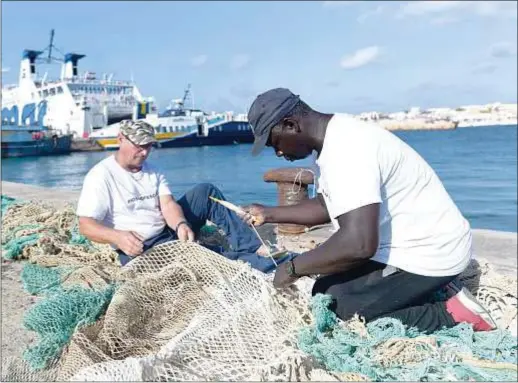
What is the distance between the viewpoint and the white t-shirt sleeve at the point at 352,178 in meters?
2.21

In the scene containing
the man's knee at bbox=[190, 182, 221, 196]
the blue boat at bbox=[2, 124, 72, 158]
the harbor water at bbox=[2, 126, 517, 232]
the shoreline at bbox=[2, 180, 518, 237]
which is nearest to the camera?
the man's knee at bbox=[190, 182, 221, 196]

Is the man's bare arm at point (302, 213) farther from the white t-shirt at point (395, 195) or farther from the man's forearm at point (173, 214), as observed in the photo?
the man's forearm at point (173, 214)

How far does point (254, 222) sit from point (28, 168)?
105 ft

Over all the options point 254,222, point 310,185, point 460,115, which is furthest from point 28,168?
point 460,115

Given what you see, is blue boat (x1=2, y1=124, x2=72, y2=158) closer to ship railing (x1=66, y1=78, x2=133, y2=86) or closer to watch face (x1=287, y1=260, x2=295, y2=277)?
ship railing (x1=66, y1=78, x2=133, y2=86)

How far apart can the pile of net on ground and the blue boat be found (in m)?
39.6

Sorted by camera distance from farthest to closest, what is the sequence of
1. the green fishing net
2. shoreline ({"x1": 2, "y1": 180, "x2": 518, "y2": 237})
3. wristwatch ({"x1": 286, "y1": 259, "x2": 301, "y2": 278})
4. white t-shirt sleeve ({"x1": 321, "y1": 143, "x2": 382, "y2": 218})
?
shoreline ({"x1": 2, "y1": 180, "x2": 518, "y2": 237}) < wristwatch ({"x1": 286, "y1": 259, "x2": 301, "y2": 278}) < the green fishing net < white t-shirt sleeve ({"x1": 321, "y1": 143, "x2": 382, "y2": 218})

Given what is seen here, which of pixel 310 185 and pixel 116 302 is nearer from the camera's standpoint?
pixel 116 302

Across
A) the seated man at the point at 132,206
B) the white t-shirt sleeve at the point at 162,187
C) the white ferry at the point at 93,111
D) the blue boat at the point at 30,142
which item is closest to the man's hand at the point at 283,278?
the seated man at the point at 132,206

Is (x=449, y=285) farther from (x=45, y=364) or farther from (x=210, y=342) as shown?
(x=45, y=364)

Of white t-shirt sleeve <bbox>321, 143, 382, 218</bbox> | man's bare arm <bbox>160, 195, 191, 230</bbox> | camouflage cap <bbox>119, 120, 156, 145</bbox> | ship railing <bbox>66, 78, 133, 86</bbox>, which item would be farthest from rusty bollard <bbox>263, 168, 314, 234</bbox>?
ship railing <bbox>66, 78, 133, 86</bbox>

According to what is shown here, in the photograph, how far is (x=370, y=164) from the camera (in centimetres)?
227

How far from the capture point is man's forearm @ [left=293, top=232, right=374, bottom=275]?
7.49 ft

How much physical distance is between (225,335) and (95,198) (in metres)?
1.71
